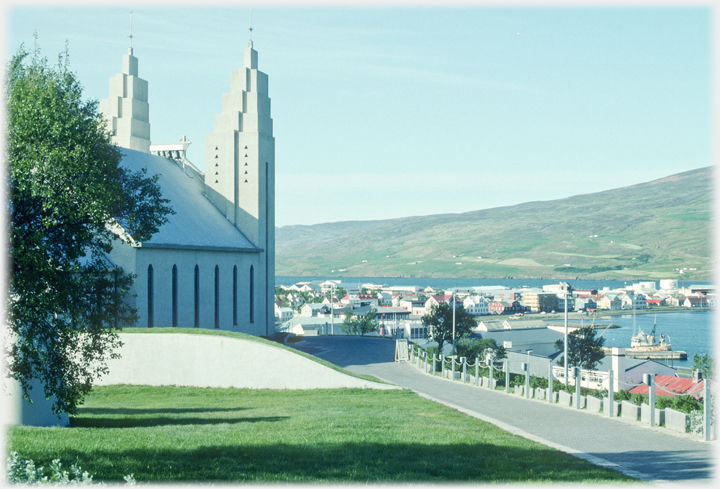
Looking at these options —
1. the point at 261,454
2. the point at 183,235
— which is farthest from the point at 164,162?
the point at 261,454

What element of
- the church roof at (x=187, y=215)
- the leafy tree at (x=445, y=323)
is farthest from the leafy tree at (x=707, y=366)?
the church roof at (x=187, y=215)

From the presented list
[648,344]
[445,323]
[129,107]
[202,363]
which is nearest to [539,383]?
[202,363]

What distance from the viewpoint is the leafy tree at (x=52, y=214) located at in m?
14.7

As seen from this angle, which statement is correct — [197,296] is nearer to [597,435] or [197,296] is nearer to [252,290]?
[252,290]

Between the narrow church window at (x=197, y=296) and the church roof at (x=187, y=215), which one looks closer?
the church roof at (x=187, y=215)

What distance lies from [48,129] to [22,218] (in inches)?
84.5

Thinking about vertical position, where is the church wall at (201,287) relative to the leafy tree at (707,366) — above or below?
above

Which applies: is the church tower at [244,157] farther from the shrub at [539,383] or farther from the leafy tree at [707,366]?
the leafy tree at [707,366]

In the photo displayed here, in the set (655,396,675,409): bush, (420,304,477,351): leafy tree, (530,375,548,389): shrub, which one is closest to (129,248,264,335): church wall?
(420,304,477,351): leafy tree

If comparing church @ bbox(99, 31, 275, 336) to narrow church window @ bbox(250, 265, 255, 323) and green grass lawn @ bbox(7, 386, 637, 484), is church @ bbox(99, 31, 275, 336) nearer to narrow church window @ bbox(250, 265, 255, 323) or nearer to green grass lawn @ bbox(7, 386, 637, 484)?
narrow church window @ bbox(250, 265, 255, 323)

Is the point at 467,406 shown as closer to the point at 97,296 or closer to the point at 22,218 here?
the point at 97,296

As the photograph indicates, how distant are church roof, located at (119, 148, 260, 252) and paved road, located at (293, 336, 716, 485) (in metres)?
23.3

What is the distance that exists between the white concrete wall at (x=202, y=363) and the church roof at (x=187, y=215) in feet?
39.9

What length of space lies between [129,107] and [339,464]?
56258mm
